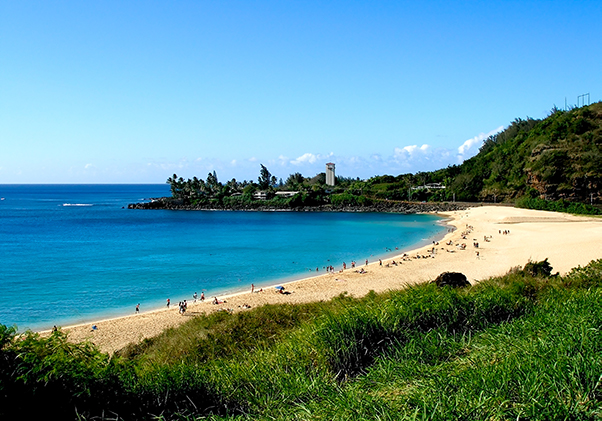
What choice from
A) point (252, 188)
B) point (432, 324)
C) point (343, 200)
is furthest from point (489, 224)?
point (252, 188)

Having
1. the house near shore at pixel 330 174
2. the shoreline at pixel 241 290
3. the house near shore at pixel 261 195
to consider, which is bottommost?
the shoreline at pixel 241 290

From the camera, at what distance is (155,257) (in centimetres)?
3747

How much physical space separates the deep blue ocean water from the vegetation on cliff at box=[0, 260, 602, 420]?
16.8 metres

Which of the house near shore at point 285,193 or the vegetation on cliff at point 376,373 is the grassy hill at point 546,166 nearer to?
the house near shore at point 285,193

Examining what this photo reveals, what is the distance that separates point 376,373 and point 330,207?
8684 cm

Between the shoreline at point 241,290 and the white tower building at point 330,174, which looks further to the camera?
the white tower building at point 330,174

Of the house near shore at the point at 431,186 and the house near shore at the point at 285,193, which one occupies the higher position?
the house near shore at the point at 431,186

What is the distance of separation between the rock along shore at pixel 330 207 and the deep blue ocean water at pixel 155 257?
14.1m

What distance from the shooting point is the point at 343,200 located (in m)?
93.0

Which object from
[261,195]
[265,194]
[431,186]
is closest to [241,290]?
[261,195]

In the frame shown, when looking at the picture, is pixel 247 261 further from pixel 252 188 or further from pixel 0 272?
pixel 252 188

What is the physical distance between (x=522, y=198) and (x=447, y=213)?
41.0 feet

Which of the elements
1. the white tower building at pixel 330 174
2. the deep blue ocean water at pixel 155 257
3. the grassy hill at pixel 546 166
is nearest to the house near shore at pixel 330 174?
the white tower building at pixel 330 174

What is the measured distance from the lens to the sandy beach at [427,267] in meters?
18.9
